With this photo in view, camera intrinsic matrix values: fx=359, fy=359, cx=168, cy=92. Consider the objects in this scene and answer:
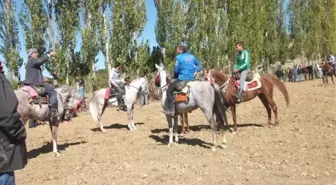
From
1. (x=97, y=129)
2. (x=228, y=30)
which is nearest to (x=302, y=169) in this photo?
(x=97, y=129)

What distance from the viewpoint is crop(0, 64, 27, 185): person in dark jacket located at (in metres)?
3.20

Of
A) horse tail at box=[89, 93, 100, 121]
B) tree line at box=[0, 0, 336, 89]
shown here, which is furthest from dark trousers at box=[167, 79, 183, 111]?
tree line at box=[0, 0, 336, 89]

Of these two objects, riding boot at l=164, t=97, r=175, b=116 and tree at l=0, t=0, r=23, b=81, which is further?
tree at l=0, t=0, r=23, b=81

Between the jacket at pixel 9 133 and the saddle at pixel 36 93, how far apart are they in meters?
5.79

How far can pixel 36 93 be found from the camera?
29.3 feet

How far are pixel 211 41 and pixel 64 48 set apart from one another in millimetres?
12149

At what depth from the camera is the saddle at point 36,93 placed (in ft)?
29.1

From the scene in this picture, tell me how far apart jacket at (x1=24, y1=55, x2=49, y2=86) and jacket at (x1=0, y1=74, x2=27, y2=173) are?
5.55 metres

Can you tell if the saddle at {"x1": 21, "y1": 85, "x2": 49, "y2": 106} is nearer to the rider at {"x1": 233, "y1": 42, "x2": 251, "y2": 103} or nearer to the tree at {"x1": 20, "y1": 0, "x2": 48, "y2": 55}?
the rider at {"x1": 233, "y1": 42, "x2": 251, "y2": 103}

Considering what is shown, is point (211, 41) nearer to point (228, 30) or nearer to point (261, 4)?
point (228, 30)

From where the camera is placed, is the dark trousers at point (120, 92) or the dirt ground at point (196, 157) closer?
the dirt ground at point (196, 157)

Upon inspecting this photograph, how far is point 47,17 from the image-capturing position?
22250 mm

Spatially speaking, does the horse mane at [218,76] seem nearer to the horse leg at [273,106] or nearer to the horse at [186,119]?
the horse at [186,119]

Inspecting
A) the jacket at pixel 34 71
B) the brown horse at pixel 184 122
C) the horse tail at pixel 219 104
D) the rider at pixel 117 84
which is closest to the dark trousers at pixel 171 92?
the horse tail at pixel 219 104
